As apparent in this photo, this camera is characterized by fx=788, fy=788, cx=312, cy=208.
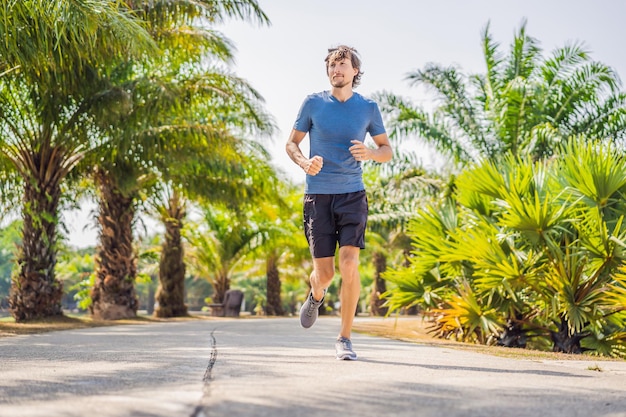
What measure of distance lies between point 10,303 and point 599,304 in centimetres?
1076

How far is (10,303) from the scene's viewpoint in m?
15.1

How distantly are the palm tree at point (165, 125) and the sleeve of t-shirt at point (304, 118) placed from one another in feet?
26.0

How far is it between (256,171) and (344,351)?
42.6 feet

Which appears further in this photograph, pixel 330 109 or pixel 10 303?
pixel 10 303

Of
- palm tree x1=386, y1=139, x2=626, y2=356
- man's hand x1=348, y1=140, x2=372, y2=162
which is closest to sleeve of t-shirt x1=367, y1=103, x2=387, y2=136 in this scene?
man's hand x1=348, y1=140, x2=372, y2=162

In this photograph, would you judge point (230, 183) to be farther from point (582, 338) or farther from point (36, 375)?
point (36, 375)

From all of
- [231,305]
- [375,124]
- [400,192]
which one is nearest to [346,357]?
[375,124]

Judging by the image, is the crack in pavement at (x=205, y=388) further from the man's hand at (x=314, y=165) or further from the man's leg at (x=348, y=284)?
the man's hand at (x=314, y=165)

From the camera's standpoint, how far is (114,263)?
60.1 ft

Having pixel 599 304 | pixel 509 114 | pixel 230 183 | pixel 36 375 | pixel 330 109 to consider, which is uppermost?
pixel 509 114

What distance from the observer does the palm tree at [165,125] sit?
559 inches

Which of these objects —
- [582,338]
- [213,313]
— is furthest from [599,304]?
[213,313]

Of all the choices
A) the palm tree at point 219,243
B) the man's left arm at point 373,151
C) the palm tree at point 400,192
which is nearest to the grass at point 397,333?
the man's left arm at point 373,151

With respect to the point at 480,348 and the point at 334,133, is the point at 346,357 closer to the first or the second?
the point at 334,133
